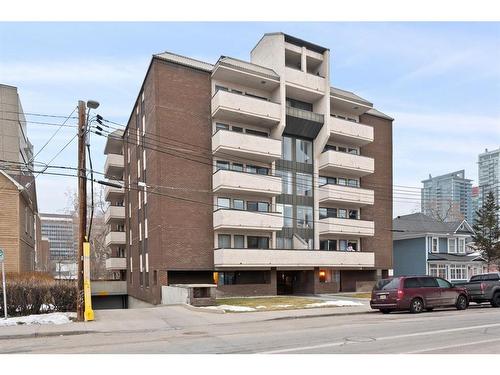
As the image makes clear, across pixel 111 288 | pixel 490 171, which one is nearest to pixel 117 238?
pixel 111 288

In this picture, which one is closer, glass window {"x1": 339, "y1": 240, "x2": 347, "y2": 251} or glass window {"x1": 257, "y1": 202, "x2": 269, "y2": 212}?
glass window {"x1": 257, "y1": 202, "x2": 269, "y2": 212}

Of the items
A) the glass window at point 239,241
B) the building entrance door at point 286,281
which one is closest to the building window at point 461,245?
the building entrance door at point 286,281

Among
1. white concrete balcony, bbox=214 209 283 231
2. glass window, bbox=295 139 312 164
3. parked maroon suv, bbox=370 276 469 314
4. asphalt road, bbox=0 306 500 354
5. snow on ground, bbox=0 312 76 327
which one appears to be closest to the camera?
asphalt road, bbox=0 306 500 354

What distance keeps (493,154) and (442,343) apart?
46316mm

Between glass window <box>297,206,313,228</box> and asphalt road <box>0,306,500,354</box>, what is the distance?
1986cm

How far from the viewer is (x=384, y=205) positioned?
40375 millimetres

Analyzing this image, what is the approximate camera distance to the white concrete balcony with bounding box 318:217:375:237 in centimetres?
3534

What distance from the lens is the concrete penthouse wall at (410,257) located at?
1864 inches

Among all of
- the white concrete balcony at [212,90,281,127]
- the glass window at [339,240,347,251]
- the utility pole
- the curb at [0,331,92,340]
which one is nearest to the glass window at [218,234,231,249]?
the white concrete balcony at [212,90,281,127]

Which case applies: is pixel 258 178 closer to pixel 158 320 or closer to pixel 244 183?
pixel 244 183

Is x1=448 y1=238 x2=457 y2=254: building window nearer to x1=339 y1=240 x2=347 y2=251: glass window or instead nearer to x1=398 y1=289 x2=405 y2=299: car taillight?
x1=339 y1=240 x2=347 y2=251: glass window

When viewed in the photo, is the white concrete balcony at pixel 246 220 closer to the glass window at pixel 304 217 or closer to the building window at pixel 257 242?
the building window at pixel 257 242

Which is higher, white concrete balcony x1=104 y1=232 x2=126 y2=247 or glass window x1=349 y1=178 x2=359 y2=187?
glass window x1=349 y1=178 x2=359 y2=187

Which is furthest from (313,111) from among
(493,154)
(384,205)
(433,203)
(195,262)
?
(433,203)
